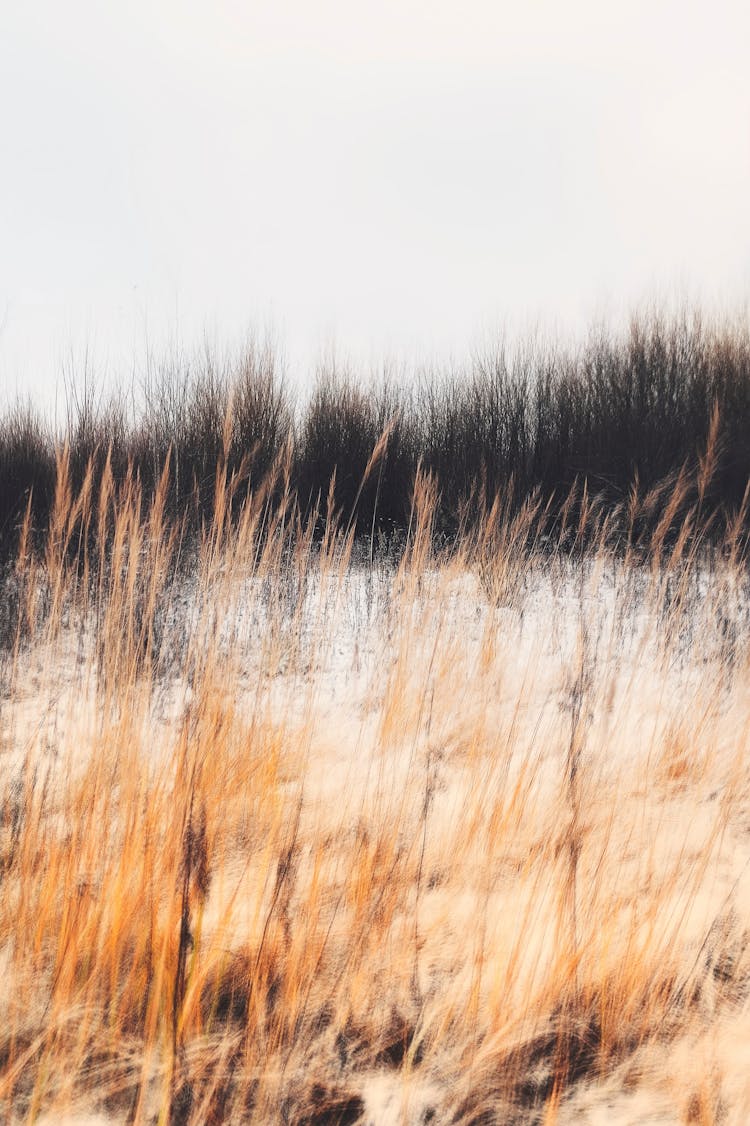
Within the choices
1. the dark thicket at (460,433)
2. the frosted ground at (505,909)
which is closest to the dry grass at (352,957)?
the frosted ground at (505,909)

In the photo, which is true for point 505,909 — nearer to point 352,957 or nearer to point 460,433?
point 352,957

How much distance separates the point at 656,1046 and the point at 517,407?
618cm

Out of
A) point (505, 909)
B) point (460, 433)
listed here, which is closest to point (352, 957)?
point (505, 909)

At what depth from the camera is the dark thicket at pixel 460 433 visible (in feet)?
20.4

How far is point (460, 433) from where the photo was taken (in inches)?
268

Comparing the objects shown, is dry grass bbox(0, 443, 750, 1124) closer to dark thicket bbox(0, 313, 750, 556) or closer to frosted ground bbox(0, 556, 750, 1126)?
frosted ground bbox(0, 556, 750, 1126)

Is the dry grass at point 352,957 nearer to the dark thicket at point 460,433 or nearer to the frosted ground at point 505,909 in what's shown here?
the frosted ground at point 505,909

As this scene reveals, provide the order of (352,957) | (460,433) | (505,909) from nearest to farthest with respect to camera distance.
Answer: (352,957) < (505,909) < (460,433)

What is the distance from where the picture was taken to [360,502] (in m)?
→ 6.39

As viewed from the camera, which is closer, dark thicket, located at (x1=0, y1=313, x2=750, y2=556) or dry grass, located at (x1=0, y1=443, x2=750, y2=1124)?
dry grass, located at (x1=0, y1=443, x2=750, y2=1124)

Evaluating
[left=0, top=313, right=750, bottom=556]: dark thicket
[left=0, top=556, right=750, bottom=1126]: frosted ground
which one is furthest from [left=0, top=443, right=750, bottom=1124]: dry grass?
[left=0, top=313, right=750, bottom=556]: dark thicket

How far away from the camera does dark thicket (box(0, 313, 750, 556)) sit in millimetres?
6227

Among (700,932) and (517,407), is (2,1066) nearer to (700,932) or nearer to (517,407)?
(700,932)

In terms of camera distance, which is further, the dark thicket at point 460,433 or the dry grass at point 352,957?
the dark thicket at point 460,433
